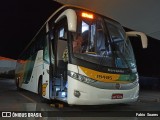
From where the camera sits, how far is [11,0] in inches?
959

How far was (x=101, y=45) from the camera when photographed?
10203 millimetres

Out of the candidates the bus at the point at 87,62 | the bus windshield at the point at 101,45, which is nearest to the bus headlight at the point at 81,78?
the bus at the point at 87,62

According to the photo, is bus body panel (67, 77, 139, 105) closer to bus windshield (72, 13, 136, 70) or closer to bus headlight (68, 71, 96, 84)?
bus headlight (68, 71, 96, 84)

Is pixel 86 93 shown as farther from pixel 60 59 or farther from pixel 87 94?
pixel 60 59

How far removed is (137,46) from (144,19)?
24.4 ft

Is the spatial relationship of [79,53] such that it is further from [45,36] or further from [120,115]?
[45,36]

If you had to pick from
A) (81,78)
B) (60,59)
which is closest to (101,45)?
(81,78)

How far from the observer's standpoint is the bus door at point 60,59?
1059cm

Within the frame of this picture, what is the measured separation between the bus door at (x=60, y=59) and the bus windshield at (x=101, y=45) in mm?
809

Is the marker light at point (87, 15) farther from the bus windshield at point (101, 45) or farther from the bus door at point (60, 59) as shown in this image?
the bus door at point (60, 59)

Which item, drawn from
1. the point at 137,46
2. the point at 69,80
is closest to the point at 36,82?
the point at 69,80

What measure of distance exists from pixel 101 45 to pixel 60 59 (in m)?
1.68

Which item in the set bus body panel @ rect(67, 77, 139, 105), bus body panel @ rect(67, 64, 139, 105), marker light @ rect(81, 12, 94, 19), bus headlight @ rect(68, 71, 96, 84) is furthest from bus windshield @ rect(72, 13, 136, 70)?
bus body panel @ rect(67, 77, 139, 105)

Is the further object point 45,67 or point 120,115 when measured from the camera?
point 45,67
